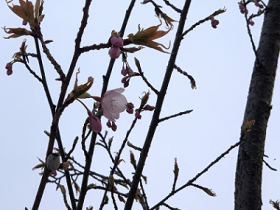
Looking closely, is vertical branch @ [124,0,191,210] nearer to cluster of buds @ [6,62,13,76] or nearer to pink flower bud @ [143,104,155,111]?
pink flower bud @ [143,104,155,111]

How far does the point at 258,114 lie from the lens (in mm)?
1869

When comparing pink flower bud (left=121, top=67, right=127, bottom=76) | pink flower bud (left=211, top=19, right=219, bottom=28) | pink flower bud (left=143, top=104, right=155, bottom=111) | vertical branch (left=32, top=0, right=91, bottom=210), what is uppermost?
pink flower bud (left=211, top=19, right=219, bottom=28)

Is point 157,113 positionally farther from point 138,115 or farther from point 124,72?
point 124,72

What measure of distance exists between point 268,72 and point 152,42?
4.74ft

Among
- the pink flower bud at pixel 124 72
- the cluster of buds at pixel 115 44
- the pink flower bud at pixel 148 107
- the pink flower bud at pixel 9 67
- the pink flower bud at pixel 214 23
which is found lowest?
the cluster of buds at pixel 115 44

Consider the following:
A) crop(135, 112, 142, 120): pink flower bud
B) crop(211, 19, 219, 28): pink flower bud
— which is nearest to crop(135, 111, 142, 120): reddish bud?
crop(135, 112, 142, 120): pink flower bud

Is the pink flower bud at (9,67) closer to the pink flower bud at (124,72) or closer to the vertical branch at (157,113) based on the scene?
the pink flower bud at (124,72)

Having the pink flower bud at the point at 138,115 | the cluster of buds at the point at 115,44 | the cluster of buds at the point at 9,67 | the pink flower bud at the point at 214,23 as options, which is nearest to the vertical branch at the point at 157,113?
the pink flower bud at the point at 138,115

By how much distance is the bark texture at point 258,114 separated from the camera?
1710 mm

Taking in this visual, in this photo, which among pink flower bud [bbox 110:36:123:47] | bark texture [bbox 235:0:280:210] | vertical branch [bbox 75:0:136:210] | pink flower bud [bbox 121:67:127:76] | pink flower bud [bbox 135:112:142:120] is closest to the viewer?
pink flower bud [bbox 110:36:123:47]

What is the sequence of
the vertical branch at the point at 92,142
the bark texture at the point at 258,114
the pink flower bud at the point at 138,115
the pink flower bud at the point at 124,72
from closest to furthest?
the vertical branch at the point at 92,142
the pink flower bud at the point at 138,115
the pink flower bud at the point at 124,72
the bark texture at the point at 258,114

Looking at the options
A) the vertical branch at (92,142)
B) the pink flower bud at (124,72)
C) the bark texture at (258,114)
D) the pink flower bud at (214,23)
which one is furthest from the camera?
the pink flower bud at (214,23)

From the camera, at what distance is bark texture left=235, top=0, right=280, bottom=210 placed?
171 cm

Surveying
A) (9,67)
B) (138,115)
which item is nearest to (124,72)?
(138,115)
